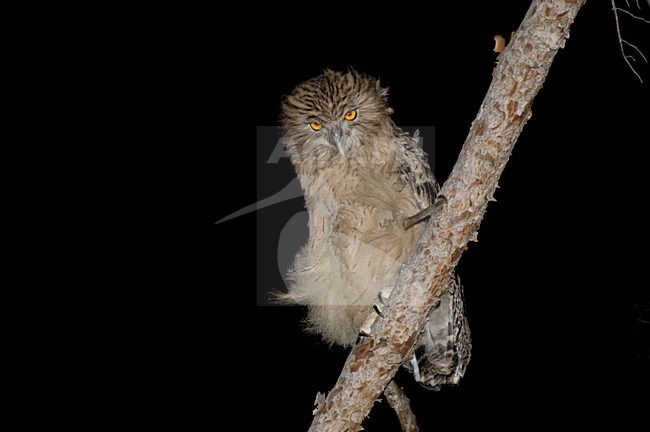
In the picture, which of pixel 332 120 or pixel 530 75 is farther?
pixel 332 120

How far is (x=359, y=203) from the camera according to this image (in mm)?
2039

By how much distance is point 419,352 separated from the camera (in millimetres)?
2266

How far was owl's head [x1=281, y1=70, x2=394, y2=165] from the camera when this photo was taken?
209 cm

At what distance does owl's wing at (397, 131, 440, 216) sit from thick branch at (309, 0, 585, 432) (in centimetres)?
49

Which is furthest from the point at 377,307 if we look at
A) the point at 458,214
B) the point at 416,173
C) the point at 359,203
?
the point at 458,214

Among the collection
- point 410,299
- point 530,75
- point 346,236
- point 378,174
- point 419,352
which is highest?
point 530,75

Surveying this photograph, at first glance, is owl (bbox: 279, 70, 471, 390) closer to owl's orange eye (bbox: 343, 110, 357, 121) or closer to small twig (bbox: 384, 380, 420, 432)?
owl's orange eye (bbox: 343, 110, 357, 121)

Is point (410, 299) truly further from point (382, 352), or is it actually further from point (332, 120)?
point (332, 120)

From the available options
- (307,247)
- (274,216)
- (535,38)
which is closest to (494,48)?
(535,38)

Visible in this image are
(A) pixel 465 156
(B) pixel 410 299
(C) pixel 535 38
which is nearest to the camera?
(C) pixel 535 38

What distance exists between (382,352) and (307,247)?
643 mm

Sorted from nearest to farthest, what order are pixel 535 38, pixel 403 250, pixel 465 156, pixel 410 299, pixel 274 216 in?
pixel 535 38 < pixel 465 156 < pixel 410 299 < pixel 403 250 < pixel 274 216

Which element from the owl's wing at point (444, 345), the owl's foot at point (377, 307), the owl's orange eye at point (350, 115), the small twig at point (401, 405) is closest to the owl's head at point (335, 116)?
the owl's orange eye at point (350, 115)

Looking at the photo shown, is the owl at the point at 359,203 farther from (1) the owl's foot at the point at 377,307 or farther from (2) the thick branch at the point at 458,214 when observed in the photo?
(2) the thick branch at the point at 458,214
